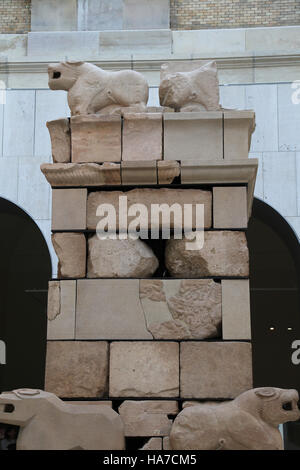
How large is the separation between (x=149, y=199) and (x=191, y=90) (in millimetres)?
1198

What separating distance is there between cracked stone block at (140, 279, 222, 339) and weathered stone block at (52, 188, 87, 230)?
0.82 m

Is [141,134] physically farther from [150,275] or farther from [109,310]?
[109,310]

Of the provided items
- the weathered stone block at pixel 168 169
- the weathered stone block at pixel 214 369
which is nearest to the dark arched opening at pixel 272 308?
the weathered stone block at pixel 168 169

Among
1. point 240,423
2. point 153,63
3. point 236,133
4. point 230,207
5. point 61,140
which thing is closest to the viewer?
point 240,423

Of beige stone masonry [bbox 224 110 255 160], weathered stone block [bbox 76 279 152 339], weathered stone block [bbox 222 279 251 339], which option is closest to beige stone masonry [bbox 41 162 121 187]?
weathered stone block [bbox 76 279 152 339]

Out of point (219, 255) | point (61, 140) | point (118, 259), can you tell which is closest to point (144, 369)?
point (118, 259)

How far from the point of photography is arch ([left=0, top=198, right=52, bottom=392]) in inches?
578

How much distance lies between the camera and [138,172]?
5.97 m

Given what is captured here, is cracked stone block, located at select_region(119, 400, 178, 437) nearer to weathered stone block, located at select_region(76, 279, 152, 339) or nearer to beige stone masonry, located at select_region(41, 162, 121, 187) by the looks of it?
weathered stone block, located at select_region(76, 279, 152, 339)

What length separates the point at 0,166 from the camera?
1141cm

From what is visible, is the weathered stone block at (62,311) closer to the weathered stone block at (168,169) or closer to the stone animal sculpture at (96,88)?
the weathered stone block at (168,169)
